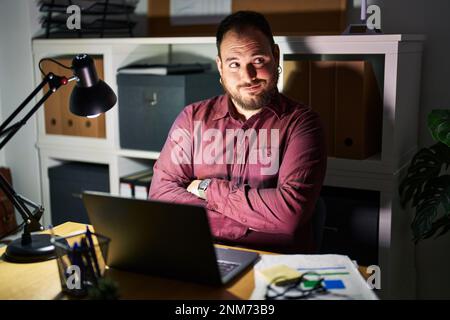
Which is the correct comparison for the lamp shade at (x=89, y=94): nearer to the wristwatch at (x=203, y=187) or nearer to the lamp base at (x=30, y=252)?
the lamp base at (x=30, y=252)

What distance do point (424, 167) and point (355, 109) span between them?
1.11 feet

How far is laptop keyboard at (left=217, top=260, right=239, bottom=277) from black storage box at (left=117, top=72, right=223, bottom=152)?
126 cm

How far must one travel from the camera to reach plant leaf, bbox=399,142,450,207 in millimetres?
2145

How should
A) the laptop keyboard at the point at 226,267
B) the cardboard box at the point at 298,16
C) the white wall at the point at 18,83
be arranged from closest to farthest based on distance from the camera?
the laptop keyboard at the point at 226,267 < the cardboard box at the point at 298,16 < the white wall at the point at 18,83

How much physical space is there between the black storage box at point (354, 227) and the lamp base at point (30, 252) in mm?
1109

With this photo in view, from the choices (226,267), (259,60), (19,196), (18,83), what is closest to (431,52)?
(259,60)

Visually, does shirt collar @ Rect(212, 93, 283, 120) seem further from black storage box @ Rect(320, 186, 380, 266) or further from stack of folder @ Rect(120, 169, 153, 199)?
stack of folder @ Rect(120, 169, 153, 199)

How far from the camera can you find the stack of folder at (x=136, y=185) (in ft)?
8.88

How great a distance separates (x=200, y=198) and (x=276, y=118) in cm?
39

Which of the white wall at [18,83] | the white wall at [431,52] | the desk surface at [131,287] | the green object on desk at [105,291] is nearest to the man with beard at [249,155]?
the desk surface at [131,287]

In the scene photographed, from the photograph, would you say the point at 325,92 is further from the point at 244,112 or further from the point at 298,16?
the point at 298,16

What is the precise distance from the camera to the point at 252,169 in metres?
1.99

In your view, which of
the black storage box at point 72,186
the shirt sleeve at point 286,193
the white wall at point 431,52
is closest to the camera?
the shirt sleeve at point 286,193
